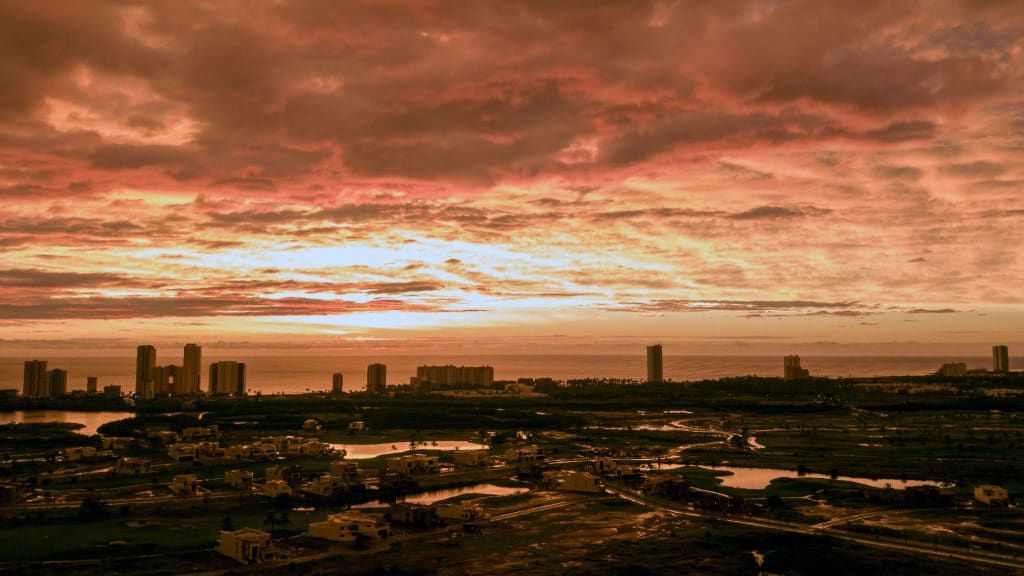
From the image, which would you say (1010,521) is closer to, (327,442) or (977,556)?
(977,556)

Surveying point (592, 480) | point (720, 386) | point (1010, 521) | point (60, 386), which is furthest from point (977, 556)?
point (60, 386)

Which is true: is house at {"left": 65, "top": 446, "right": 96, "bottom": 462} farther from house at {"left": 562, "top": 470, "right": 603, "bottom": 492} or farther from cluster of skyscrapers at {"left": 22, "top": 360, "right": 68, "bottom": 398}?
cluster of skyscrapers at {"left": 22, "top": 360, "right": 68, "bottom": 398}

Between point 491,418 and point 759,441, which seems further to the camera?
point 491,418

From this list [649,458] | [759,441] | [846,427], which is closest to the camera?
[649,458]

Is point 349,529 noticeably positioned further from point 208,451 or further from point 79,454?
point 79,454

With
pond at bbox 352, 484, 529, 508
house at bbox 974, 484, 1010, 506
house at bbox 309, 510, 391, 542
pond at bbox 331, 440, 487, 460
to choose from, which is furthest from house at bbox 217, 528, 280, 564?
house at bbox 974, 484, 1010, 506
